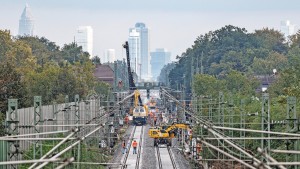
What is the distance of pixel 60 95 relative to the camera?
69.0 metres

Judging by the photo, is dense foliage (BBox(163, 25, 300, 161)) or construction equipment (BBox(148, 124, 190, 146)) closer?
construction equipment (BBox(148, 124, 190, 146))

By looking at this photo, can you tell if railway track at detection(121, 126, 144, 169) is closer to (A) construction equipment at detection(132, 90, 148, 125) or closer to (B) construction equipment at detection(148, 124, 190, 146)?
(B) construction equipment at detection(148, 124, 190, 146)

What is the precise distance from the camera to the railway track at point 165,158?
54562 millimetres

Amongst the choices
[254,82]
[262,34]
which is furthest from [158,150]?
[262,34]

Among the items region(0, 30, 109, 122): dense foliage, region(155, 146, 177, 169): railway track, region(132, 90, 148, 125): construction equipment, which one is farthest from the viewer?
region(132, 90, 148, 125): construction equipment

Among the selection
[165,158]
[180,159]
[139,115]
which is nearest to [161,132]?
[165,158]

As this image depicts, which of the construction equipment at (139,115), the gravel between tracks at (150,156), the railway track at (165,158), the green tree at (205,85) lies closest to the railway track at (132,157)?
the gravel between tracks at (150,156)

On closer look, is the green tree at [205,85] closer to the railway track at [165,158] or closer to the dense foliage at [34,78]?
the dense foliage at [34,78]

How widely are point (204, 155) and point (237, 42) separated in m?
114

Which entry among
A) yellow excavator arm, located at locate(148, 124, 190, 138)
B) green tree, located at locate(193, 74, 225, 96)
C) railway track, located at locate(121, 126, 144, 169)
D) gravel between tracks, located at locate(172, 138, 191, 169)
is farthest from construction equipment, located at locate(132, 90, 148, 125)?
yellow excavator arm, located at locate(148, 124, 190, 138)

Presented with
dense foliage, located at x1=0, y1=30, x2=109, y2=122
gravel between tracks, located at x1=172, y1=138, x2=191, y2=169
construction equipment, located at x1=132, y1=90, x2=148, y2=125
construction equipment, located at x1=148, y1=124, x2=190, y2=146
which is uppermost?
dense foliage, located at x1=0, y1=30, x2=109, y2=122

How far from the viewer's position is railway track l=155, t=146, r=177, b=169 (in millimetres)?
54562

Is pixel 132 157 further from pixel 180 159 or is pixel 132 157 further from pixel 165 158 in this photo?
pixel 180 159

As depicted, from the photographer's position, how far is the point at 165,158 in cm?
6078
